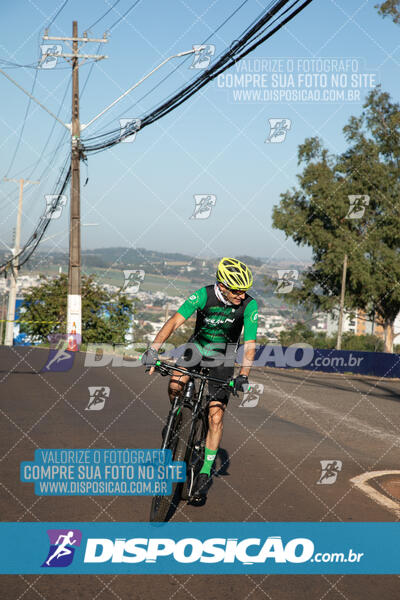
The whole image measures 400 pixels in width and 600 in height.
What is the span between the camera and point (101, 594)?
417 cm

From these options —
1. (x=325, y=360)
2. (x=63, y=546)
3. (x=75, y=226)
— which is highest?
(x=75, y=226)

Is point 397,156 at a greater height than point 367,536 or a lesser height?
greater

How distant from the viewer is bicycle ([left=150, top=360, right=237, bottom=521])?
564 cm

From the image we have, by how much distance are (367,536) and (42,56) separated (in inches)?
955

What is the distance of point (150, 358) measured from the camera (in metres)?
5.80

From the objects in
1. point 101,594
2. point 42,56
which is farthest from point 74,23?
point 101,594

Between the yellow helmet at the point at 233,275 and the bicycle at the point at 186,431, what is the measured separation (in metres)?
0.79

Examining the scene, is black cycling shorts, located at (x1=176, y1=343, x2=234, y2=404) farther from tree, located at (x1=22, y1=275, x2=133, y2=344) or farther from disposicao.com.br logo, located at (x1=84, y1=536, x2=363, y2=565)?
tree, located at (x1=22, y1=275, x2=133, y2=344)

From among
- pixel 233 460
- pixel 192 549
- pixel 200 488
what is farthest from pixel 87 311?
pixel 192 549

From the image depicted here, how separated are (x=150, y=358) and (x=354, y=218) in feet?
150

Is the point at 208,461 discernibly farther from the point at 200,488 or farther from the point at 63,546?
the point at 63,546

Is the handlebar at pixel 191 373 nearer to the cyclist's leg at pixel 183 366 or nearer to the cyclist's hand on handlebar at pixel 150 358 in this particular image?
the cyclist's hand on handlebar at pixel 150 358

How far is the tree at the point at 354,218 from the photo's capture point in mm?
49000

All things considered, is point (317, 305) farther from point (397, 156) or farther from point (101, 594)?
point (101, 594)
